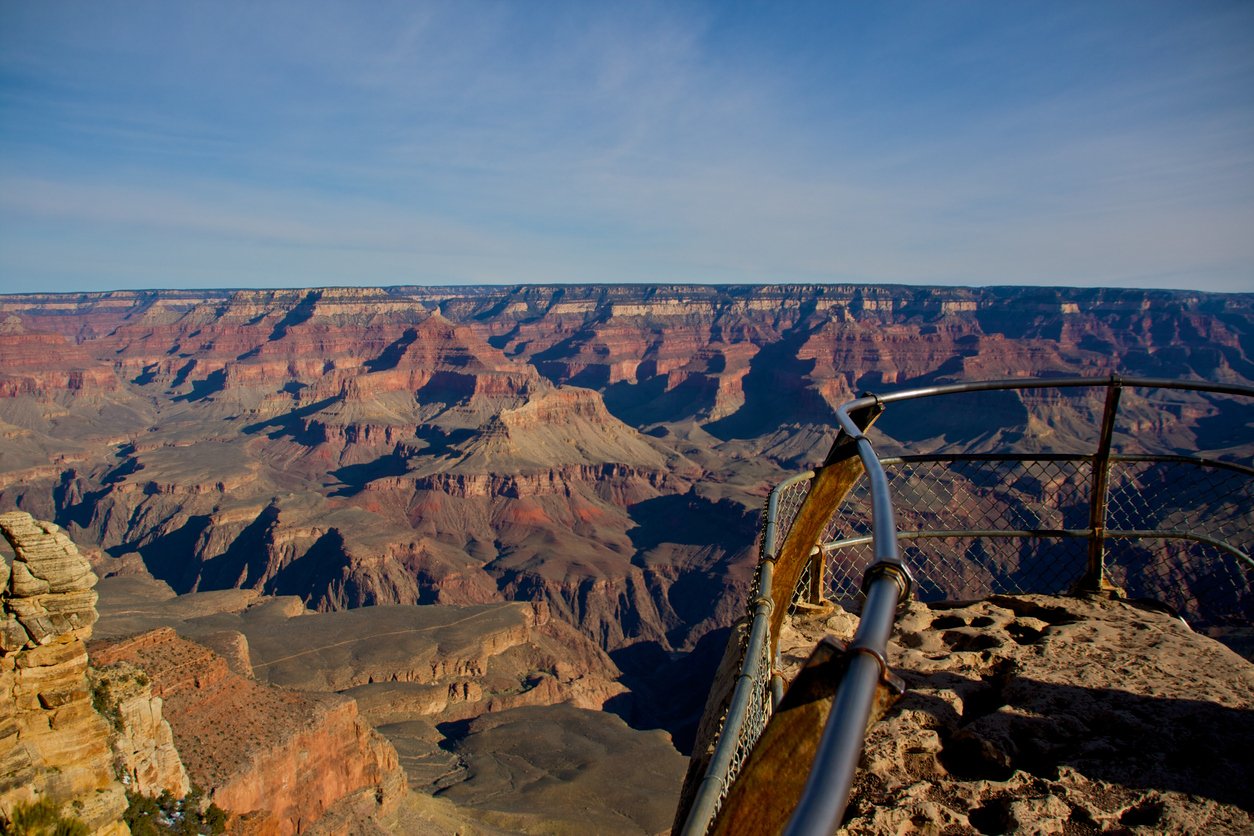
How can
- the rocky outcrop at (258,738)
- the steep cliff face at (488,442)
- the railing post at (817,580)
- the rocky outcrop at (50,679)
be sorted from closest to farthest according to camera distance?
the railing post at (817,580) < the rocky outcrop at (50,679) < the rocky outcrop at (258,738) < the steep cliff face at (488,442)

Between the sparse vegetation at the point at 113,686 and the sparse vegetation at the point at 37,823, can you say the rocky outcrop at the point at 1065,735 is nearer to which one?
the sparse vegetation at the point at 37,823

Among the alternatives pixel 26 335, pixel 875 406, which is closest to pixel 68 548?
pixel 875 406

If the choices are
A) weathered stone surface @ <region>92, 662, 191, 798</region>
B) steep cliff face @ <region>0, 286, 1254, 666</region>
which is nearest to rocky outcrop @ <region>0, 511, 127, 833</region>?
weathered stone surface @ <region>92, 662, 191, 798</region>

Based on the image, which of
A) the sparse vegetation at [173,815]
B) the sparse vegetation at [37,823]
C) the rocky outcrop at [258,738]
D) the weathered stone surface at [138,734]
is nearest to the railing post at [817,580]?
the sparse vegetation at [37,823]

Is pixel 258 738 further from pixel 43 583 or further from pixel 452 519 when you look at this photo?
pixel 452 519

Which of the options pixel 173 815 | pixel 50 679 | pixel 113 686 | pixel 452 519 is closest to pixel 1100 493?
pixel 50 679

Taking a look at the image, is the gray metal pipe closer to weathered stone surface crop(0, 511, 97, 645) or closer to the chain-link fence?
the chain-link fence
